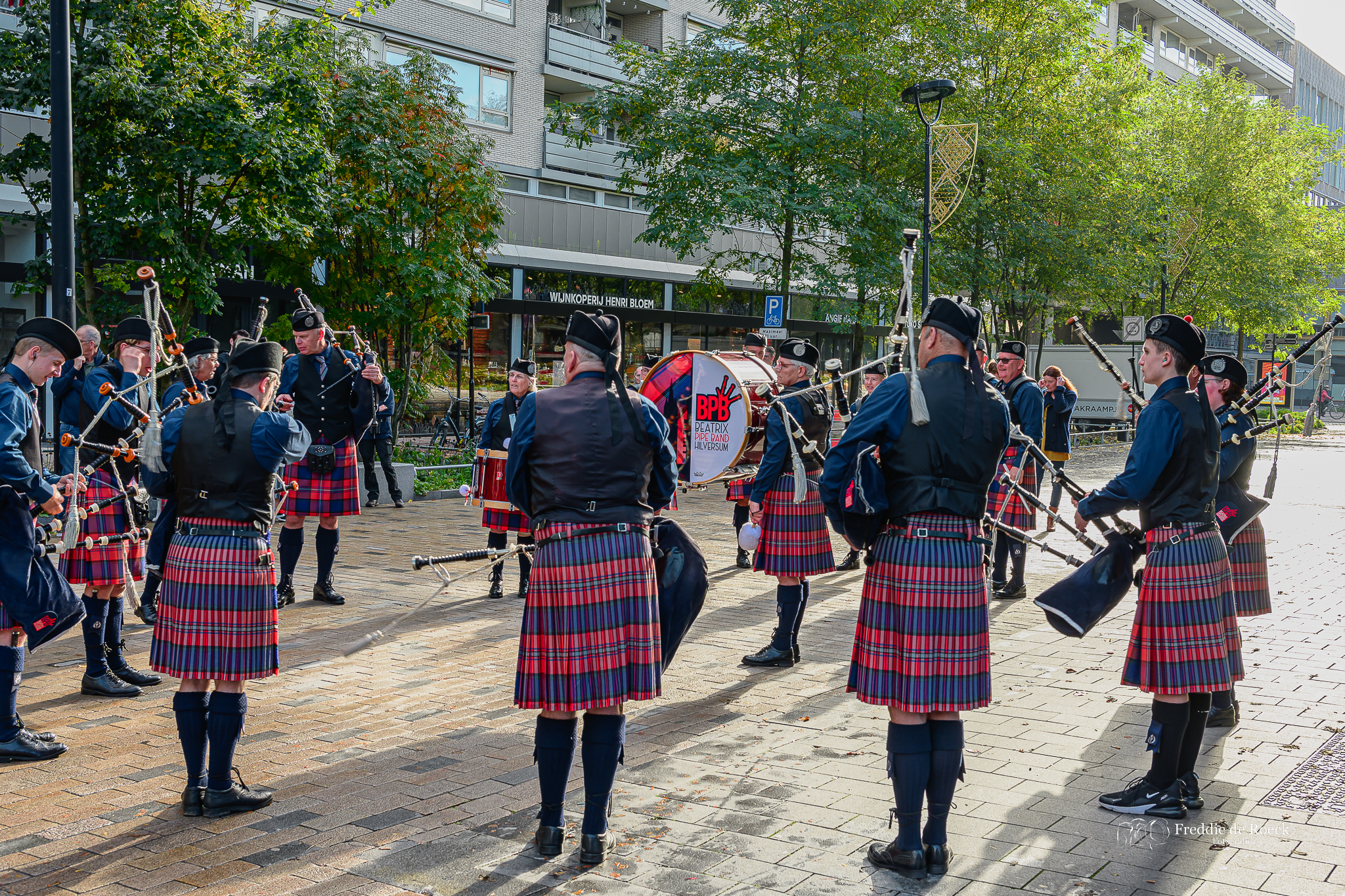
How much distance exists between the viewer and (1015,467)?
30.8ft

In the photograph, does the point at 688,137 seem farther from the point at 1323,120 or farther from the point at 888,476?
the point at 1323,120

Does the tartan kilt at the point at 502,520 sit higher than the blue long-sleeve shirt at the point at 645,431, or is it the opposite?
the blue long-sleeve shirt at the point at 645,431

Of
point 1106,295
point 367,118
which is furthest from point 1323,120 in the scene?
point 367,118

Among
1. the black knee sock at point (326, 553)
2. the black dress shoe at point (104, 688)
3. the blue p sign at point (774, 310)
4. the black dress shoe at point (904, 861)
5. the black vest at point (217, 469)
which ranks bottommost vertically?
the black dress shoe at point (104, 688)

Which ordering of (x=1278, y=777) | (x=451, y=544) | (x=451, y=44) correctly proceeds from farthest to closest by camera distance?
(x=451, y=44)
(x=451, y=544)
(x=1278, y=777)

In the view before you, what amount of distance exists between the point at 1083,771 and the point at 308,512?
5759 millimetres

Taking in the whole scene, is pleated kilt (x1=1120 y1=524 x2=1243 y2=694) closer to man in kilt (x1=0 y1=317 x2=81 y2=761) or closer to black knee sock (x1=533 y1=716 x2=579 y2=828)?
black knee sock (x1=533 y1=716 x2=579 y2=828)

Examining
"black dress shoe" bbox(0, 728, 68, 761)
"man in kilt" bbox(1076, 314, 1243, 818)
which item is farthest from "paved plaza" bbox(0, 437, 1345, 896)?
"man in kilt" bbox(1076, 314, 1243, 818)

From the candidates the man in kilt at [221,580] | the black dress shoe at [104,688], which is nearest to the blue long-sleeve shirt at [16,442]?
the man in kilt at [221,580]

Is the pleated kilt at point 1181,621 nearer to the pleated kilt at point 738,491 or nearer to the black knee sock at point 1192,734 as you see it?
the black knee sock at point 1192,734

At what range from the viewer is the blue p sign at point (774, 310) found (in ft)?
56.7

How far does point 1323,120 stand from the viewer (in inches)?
2862

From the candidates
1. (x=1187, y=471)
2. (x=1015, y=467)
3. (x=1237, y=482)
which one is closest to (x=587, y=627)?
(x=1187, y=471)

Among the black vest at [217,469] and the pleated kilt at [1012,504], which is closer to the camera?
the black vest at [217,469]
